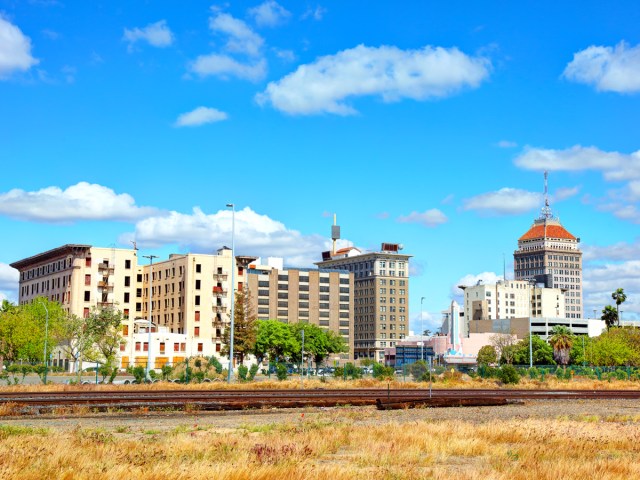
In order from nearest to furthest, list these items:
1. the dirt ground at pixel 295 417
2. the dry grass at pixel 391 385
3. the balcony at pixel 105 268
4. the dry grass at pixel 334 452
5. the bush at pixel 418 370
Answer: the dry grass at pixel 334 452 < the dirt ground at pixel 295 417 < the dry grass at pixel 391 385 < the bush at pixel 418 370 < the balcony at pixel 105 268

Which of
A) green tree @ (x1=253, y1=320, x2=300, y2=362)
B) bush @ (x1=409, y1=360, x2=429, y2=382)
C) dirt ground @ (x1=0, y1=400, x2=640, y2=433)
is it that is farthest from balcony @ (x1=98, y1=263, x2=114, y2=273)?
dirt ground @ (x1=0, y1=400, x2=640, y2=433)

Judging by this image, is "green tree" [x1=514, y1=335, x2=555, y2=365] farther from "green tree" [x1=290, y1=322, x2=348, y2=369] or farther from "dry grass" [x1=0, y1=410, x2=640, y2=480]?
"dry grass" [x1=0, y1=410, x2=640, y2=480]

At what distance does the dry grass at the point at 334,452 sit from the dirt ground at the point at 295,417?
6.24 ft

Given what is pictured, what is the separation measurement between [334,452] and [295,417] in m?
10.5

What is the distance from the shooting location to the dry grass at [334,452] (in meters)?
14.1

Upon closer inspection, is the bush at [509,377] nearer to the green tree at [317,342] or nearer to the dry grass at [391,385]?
the dry grass at [391,385]

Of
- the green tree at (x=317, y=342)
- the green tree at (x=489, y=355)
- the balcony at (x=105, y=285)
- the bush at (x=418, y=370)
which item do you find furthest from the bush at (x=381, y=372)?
the green tree at (x=489, y=355)

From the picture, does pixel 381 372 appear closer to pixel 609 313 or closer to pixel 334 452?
pixel 334 452

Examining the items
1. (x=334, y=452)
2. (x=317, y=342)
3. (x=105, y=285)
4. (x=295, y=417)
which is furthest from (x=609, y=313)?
(x=334, y=452)

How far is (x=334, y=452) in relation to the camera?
19516mm

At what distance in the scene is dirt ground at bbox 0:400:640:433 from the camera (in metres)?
25.8

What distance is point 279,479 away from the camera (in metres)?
13.6

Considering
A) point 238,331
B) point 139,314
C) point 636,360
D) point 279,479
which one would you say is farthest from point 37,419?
point 139,314

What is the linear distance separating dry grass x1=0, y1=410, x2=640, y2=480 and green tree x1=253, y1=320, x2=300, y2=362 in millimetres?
124360
